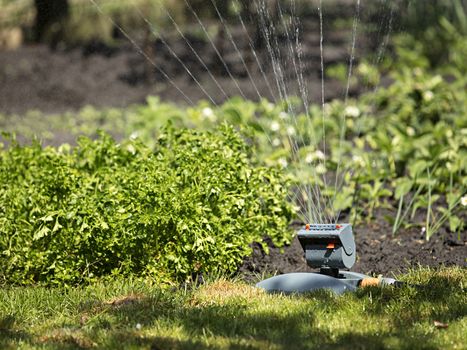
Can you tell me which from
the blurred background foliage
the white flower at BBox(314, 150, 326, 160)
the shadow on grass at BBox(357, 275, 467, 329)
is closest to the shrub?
the shadow on grass at BBox(357, 275, 467, 329)

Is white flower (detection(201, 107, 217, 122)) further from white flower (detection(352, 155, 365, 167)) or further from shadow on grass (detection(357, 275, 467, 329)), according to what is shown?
shadow on grass (detection(357, 275, 467, 329))

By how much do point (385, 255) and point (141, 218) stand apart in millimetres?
1420

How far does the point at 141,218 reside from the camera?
3.84m

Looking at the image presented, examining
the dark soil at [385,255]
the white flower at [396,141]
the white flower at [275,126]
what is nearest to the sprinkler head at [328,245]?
the dark soil at [385,255]

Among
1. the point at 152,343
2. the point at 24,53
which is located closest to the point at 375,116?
the point at 152,343

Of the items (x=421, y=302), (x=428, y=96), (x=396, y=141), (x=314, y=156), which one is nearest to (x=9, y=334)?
(x=421, y=302)

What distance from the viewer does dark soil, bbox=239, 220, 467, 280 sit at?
14.0 feet

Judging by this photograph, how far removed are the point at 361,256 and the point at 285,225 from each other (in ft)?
1.47

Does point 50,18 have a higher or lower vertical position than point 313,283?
higher

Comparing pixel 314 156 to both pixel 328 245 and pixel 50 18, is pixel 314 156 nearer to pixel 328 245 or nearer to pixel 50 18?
pixel 328 245

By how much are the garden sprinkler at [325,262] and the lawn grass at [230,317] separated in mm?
91

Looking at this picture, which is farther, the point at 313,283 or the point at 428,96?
the point at 428,96

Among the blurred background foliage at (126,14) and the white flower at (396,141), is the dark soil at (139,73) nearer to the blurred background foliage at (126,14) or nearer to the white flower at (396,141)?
the blurred background foliage at (126,14)

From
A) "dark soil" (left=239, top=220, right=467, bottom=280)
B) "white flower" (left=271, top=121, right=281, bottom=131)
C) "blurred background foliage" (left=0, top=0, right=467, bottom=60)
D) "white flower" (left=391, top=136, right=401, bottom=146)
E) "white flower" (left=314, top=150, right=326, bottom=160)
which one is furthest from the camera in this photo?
"blurred background foliage" (left=0, top=0, right=467, bottom=60)
